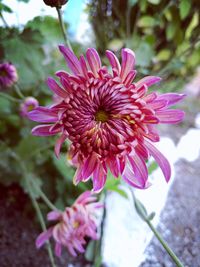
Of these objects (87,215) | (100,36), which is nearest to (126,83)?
(87,215)

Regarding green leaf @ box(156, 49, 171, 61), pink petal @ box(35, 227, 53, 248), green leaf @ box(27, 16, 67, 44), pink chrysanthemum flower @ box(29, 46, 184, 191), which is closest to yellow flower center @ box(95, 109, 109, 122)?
pink chrysanthemum flower @ box(29, 46, 184, 191)

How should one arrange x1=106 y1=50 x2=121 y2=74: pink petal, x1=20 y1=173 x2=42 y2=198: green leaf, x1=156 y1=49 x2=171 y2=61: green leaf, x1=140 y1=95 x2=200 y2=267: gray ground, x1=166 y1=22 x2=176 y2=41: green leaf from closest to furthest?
1. x1=106 y1=50 x2=121 y2=74: pink petal
2. x1=140 y1=95 x2=200 y2=267: gray ground
3. x1=20 y1=173 x2=42 y2=198: green leaf
4. x1=166 y1=22 x2=176 y2=41: green leaf
5. x1=156 y1=49 x2=171 y2=61: green leaf

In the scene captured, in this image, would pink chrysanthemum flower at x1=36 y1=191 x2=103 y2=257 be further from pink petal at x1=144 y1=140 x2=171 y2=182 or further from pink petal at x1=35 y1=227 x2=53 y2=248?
pink petal at x1=144 y1=140 x2=171 y2=182

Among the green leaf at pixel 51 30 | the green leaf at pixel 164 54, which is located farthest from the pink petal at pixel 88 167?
the green leaf at pixel 164 54

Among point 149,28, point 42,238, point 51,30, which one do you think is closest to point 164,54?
point 149,28

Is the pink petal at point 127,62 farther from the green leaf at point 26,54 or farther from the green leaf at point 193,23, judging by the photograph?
the green leaf at point 193,23

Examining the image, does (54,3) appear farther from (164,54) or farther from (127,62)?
(164,54)
